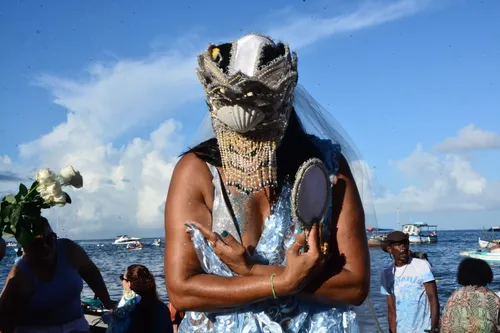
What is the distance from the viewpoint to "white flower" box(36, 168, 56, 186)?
414cm

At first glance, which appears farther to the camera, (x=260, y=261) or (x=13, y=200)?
(x=13, y=200)

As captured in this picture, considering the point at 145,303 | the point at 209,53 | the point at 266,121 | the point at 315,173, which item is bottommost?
the point at 145,303

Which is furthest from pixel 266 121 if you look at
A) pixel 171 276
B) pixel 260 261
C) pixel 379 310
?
pixel 379 310

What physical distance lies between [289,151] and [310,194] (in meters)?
0.30

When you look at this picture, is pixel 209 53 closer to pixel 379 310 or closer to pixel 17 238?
pixel 379 310

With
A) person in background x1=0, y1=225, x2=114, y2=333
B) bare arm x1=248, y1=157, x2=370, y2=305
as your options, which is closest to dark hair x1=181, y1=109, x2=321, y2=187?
bare arm x1=248, y1=157, x2=370, y2=305

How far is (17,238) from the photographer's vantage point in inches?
162

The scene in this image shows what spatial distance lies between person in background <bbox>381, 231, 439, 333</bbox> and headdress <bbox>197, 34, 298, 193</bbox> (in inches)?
216

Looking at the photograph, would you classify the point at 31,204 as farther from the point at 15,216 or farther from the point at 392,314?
the point at 392,314

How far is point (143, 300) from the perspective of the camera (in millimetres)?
6488

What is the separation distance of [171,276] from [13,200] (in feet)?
7.82

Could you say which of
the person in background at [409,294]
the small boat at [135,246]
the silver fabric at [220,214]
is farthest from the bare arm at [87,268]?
the small boat at [135,246]

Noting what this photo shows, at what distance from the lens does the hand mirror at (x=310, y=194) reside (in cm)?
209

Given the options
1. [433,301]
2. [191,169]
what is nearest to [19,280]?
[191,169]
